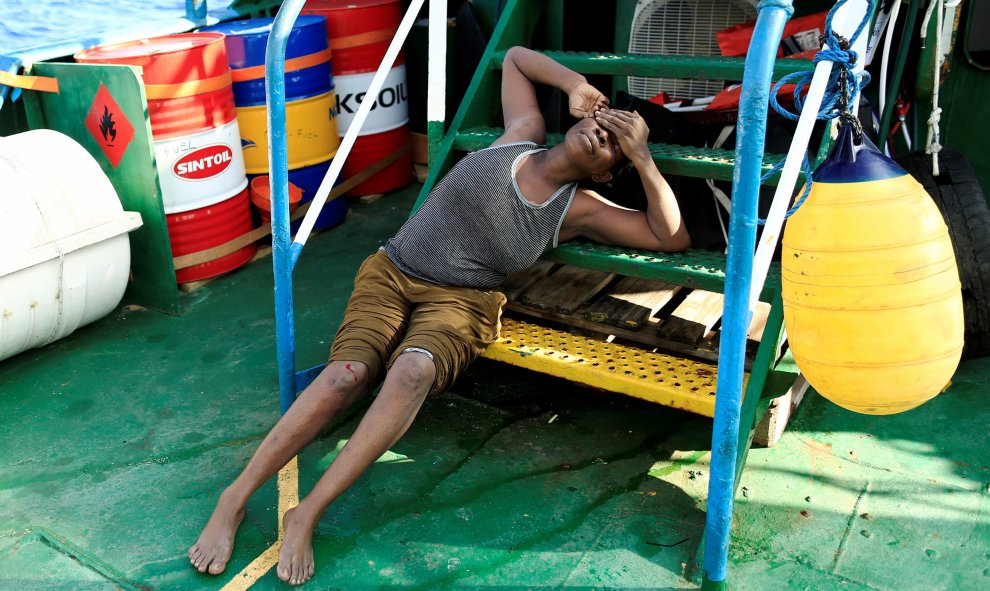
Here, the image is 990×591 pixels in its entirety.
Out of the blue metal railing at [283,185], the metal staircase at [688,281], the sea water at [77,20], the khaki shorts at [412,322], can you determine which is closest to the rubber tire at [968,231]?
the metal staircase at [688,281]

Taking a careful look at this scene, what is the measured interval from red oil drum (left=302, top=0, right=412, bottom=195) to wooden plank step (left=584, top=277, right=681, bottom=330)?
8.61ft

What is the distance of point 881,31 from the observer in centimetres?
412

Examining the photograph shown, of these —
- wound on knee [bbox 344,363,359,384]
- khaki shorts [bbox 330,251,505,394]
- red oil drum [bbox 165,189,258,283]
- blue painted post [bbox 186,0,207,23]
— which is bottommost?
red oil drum [bbox 165,189,258,283]

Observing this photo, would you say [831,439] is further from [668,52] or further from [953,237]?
[668,52]

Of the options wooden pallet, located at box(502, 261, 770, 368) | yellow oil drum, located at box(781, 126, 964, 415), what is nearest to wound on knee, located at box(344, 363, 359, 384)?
wooden pallet, located at box(502, 261, 770, 368)

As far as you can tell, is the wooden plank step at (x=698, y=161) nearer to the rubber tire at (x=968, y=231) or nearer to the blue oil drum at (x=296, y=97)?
the rubber tire at (x=968, y=231)

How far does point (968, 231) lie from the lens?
385 cm

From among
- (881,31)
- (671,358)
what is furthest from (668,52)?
(671,358)

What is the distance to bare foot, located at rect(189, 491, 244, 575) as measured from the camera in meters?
2.90

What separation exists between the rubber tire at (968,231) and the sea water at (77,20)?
14.2ft

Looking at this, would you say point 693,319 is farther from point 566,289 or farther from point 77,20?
point 77,20

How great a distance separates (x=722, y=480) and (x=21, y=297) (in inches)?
124

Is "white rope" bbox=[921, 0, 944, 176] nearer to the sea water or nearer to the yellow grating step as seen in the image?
the yellow grating step

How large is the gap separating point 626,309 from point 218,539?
1.84 metres
